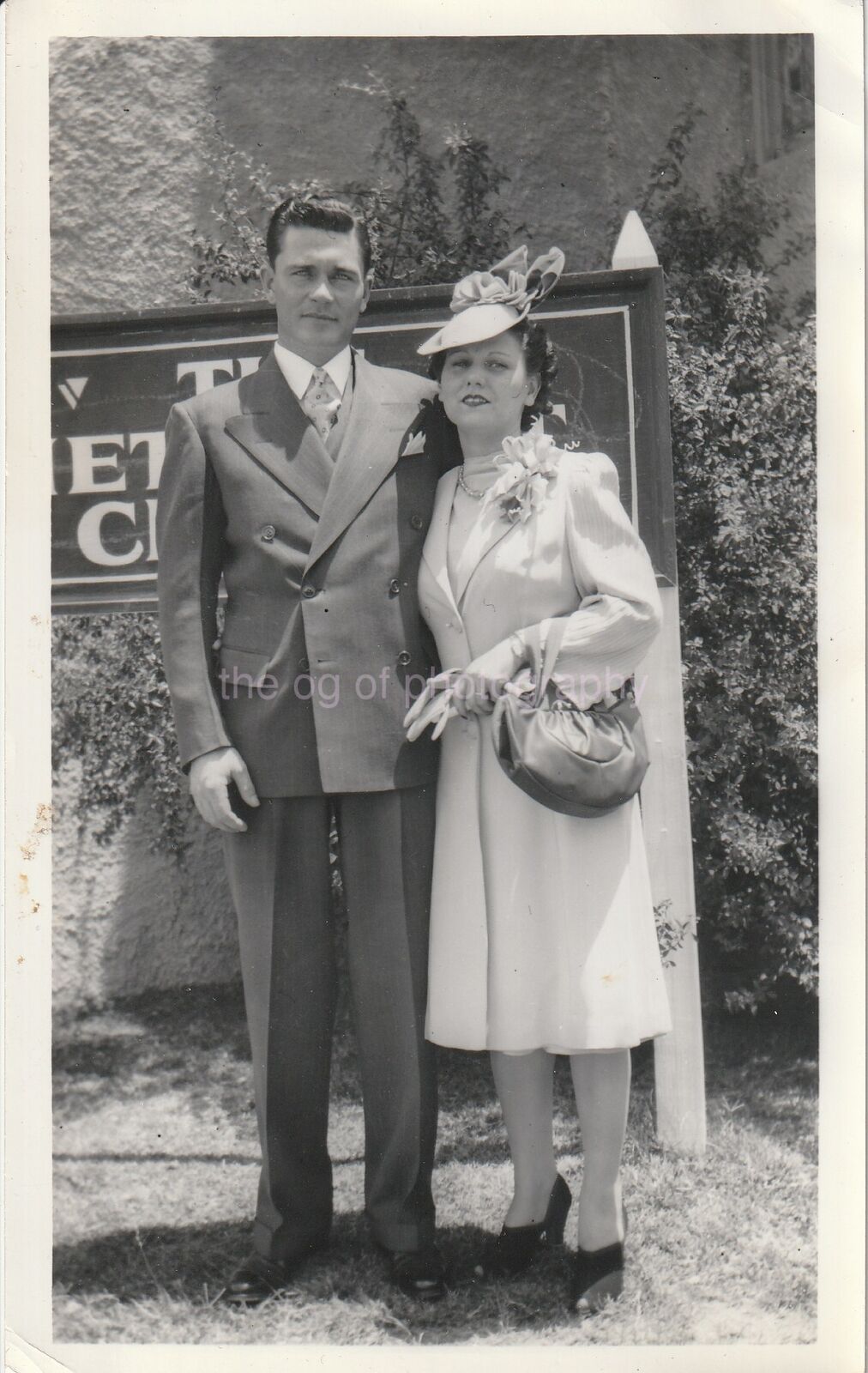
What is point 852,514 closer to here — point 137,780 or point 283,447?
point 283,447

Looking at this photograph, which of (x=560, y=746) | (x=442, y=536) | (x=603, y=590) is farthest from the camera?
(x=442, y=536)

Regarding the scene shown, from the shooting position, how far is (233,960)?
369 cm

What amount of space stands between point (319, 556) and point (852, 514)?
1216 millimetres

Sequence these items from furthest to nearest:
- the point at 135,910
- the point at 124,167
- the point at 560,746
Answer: the point at 135,910 → the point at 124,167 → the point at 560,746

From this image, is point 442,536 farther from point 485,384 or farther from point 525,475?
point 485,384

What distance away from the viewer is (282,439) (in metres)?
2.57

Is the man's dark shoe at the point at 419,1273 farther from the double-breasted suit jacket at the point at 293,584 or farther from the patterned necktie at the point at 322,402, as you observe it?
the patterned necktie at the point at 322,402

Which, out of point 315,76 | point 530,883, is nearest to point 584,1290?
point 530,883

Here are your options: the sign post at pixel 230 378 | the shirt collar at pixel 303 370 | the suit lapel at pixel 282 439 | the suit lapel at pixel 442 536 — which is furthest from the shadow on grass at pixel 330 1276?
the shirt collar at pixel 303 370

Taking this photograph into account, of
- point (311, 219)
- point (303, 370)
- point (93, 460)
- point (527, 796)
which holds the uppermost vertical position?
point (311, 219)

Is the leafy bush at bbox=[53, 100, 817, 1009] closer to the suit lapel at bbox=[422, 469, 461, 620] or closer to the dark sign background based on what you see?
the dark sign background

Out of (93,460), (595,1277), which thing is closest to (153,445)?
(93,460)

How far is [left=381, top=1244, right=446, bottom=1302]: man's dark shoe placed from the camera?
8.59ft

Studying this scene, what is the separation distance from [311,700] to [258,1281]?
1.25 m
